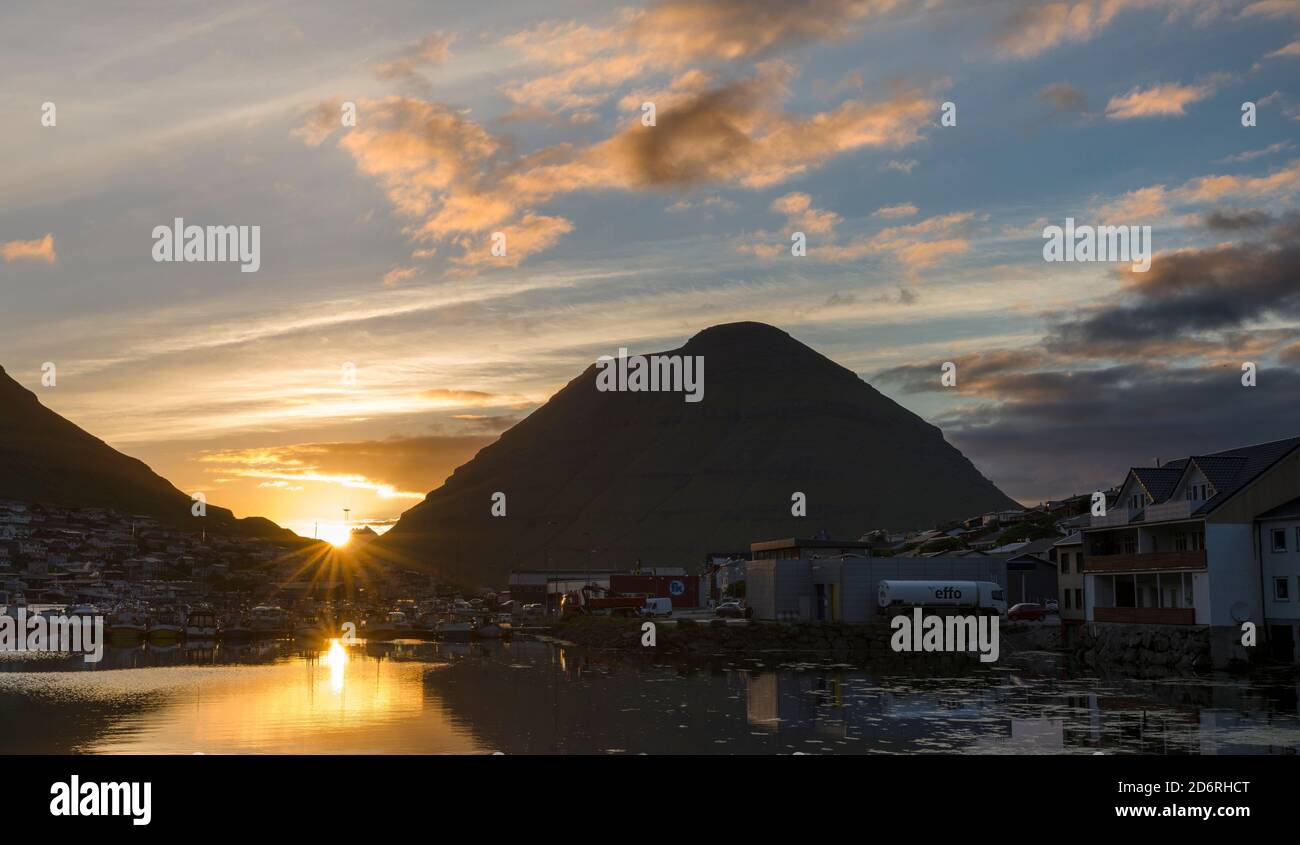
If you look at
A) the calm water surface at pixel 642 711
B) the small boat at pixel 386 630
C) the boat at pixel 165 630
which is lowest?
the small boat at pixel 386 630

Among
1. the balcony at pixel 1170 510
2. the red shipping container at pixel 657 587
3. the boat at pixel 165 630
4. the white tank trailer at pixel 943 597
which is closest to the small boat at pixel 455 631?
the boat at pixel 165 630

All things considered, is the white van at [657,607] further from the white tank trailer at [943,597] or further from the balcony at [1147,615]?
the balcony at [1147,615]

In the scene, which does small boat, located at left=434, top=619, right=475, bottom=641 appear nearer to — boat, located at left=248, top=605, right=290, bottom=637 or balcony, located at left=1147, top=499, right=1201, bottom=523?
boat, located at left=248, top=605, right=290, bottom=637

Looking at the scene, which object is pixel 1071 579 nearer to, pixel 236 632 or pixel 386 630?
pixel 386 630

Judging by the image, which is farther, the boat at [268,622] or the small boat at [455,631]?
the boat at [268,622]

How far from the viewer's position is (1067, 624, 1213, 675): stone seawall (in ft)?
245

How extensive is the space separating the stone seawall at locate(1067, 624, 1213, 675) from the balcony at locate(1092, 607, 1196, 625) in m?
0.51

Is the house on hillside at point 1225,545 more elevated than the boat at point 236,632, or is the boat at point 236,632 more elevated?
the house on hillside at point 1225,545

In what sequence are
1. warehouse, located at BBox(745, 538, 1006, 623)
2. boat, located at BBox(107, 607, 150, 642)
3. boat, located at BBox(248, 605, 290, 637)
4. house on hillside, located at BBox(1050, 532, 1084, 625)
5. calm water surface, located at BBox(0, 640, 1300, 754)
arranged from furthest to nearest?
boat, located at BBox(248, 605, 290, 637), boat, located at BBox(107, 607, 150, 642), warehouse, located at BBox(745, 538, 1006, 623), house on hillside, located at BBox(1050, 532, 1084, 625), calm water surface, located at BBox(0, 640, 1300, 754)

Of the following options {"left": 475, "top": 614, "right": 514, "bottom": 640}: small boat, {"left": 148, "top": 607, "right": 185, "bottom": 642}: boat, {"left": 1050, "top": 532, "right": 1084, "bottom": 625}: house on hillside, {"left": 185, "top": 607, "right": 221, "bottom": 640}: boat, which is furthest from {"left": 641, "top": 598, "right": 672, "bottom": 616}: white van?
{"left": 148, "top": 607, "right": 185, "bottom": 642}: boat

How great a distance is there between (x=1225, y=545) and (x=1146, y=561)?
830 cm

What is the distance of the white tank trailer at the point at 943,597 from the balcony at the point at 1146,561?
22.4 metres

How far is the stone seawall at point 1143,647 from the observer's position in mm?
74750
